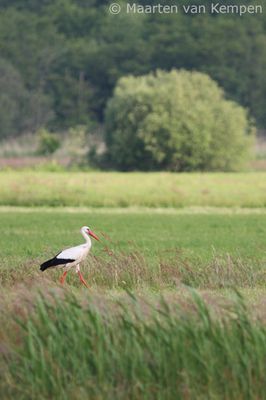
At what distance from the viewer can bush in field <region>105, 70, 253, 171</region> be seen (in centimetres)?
4153

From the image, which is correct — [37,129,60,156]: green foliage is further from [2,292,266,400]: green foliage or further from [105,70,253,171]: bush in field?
[2,292,266,400]: green foliage

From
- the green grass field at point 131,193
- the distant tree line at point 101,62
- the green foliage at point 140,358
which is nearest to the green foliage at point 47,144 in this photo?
the distant tree line at point 101,62

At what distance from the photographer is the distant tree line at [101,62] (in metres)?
62.4

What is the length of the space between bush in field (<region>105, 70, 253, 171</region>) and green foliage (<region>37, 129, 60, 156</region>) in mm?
5138

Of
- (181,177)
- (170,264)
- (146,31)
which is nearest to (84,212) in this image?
(181,177)

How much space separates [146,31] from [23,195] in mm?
35566

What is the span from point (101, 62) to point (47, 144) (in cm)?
1556

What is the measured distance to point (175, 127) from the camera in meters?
41.4

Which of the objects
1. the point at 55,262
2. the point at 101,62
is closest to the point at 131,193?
the point at 55,262

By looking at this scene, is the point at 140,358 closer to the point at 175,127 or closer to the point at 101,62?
the point at 175,127

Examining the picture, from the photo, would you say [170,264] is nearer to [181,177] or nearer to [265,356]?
[265,356]

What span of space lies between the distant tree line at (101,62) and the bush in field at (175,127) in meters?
18.7

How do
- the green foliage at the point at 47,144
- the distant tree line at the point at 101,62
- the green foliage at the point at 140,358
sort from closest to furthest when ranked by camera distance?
the green foliage at the point at 140,358 < the green foliage at the point at 47,144 < the distant tree line at the point at 101,62

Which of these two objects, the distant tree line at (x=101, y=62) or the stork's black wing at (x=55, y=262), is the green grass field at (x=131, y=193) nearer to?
the stork's black wing at (x=55, y=262)
